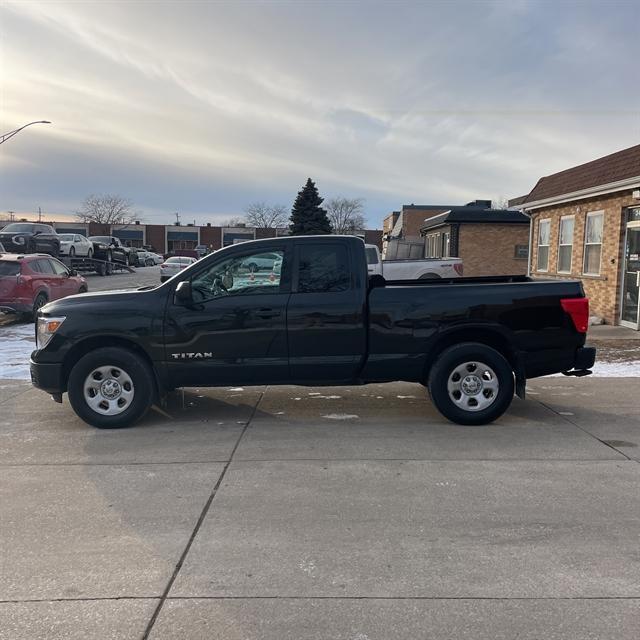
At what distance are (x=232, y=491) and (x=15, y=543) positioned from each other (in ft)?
4.83

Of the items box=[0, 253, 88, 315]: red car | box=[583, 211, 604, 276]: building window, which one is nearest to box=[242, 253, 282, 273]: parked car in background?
box=[0, 253, 88, 315]: red car

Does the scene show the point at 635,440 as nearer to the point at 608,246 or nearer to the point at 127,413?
the point at 127,413

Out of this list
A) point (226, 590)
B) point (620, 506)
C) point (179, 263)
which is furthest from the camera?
point (179, 263)

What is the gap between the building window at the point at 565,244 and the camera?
1594 cm

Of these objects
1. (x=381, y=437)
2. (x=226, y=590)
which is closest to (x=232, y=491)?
(x=226, y=590)

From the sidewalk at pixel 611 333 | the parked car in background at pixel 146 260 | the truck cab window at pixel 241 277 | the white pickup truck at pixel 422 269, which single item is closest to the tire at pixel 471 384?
the truck cab window at pixel 241 277

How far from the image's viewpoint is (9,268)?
14.0 m

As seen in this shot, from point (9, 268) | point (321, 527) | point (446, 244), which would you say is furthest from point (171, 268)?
point (321, 527)

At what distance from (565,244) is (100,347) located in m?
13.4

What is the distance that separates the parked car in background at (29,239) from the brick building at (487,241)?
655 inches

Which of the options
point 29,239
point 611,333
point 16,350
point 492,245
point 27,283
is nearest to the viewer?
point 16,350

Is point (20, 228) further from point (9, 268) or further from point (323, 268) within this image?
point (323, 268)

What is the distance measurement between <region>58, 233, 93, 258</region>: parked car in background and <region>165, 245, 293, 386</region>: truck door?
23599 mm

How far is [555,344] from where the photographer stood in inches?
250
